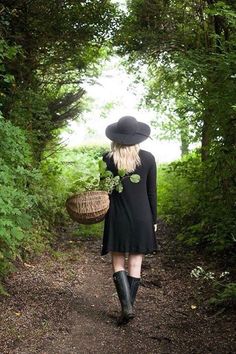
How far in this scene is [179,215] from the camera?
9055mm

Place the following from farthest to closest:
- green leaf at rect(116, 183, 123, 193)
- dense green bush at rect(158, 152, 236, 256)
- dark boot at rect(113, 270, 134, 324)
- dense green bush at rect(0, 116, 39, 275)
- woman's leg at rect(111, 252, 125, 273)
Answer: dense green bush at rect(158, 152, 236, 256) < woman's leg at rect(111, 252, 125, 273) < green leaf at rect(116, 183, 123, 193) < dark boot at rect(113, 270, 134, 324) < dense green bush at rect(0, 116, 39, 275)

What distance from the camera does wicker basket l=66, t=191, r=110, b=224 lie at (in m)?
4.50

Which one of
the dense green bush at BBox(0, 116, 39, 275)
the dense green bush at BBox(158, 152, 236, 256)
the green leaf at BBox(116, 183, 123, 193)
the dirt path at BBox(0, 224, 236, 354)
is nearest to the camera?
the dirt path at BBox(0, 224, 236, 354)

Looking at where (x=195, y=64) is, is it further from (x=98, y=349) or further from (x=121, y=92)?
(x=121, y=92)

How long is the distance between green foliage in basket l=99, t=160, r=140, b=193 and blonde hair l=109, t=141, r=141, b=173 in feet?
0.32

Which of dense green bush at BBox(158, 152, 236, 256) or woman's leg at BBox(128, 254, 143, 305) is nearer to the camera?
woman's leg at BBox(128, 254, 143, 305)

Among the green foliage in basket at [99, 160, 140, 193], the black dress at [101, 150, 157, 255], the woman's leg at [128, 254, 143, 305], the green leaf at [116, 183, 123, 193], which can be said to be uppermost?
the green foliage in basket at [99, 160, 140, 193]

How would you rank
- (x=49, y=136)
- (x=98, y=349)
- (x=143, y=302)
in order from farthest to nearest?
1. (x=49, y=136)
2. (x=143, y=302)
3. (x=98, y=349)

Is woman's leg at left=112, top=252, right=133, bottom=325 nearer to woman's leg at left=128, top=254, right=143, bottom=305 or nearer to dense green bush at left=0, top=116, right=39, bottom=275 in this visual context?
woman's leg at left=128, top=254, right=143, bottom=305

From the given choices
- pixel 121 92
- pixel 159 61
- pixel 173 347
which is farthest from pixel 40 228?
pixel 121 92

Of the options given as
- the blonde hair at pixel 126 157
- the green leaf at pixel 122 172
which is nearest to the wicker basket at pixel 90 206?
the green leaf at pixel 122 172

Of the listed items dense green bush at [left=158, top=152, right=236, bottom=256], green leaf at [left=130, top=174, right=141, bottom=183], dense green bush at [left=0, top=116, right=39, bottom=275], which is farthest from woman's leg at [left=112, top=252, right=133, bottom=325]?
dense green bush at [left=158, top=152, right=236, bottom=256]

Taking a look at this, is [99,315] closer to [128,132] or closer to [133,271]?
[133,271]

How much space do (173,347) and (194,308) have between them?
1006mm
